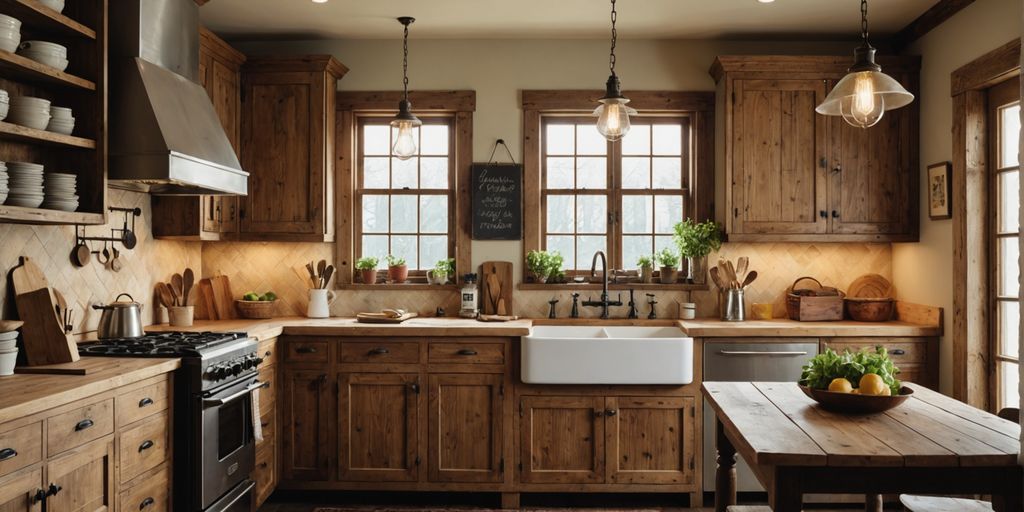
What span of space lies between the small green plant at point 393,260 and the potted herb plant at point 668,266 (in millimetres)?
1772

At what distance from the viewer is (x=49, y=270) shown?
3.29 meters

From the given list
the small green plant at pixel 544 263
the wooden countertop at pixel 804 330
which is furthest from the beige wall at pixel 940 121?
the small green plant at pixel 544 263

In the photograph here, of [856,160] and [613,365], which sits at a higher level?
[856,160]

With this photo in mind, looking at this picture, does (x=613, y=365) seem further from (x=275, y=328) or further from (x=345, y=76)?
(x=345, y=76)

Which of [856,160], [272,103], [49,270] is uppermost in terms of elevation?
[272,103]

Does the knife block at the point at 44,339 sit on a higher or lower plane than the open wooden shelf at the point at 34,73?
lower

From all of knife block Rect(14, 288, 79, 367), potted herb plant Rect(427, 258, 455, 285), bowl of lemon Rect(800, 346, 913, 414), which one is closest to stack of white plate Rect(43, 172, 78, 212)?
knife block Rect(14, 288, 79, 367)

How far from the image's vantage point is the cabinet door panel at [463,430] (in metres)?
4.02

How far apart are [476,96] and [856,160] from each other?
2.50 metres

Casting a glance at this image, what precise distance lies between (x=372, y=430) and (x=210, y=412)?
1202mm

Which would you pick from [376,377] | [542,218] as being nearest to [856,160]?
[542,218]

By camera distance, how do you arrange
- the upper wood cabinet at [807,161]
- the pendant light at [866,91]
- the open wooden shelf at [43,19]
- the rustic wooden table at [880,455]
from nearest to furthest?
the rustic wooden table at [880,455] < the pendant light at [866,91] < the open wooden shelf at [43,19] < the upper wood cabinet at [807,161]

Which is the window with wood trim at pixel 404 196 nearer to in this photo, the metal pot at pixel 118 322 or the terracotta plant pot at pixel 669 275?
the terracotta plant pot at pixel 669 275

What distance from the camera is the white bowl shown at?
260 cm
